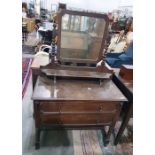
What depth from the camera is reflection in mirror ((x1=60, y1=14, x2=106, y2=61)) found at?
51.1 inches

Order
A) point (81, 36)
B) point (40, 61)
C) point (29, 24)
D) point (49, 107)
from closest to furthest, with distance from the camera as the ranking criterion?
1. point (49, 107)
2. point (81, 36)
3. point (40, 61)
4. point (29, 24)

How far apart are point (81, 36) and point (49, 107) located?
675mm

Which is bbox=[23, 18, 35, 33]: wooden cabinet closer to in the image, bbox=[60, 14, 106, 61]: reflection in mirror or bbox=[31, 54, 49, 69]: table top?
bbox=[31, 54, 49, 69]: table top

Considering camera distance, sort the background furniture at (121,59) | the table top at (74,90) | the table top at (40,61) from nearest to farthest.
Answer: the table top at (74,90) < the table top at (40,61) < the background furniture at (121,59)

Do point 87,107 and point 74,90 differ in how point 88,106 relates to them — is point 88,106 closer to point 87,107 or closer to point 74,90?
point 87,107

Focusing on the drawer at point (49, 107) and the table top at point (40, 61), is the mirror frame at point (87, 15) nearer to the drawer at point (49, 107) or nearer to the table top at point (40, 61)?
the table top at point (40, 61)

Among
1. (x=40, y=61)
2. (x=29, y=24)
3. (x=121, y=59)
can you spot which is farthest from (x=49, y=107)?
(x=29, y=24)

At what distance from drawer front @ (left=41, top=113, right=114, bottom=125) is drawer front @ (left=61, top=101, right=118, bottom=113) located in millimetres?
64

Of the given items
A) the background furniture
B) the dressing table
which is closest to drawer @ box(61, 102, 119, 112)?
the dressing table

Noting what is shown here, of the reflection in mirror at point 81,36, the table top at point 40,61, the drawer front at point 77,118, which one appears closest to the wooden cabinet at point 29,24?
the table top at point 40,61

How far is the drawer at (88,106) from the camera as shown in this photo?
4.24ft

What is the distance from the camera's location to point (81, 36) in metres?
1.37
